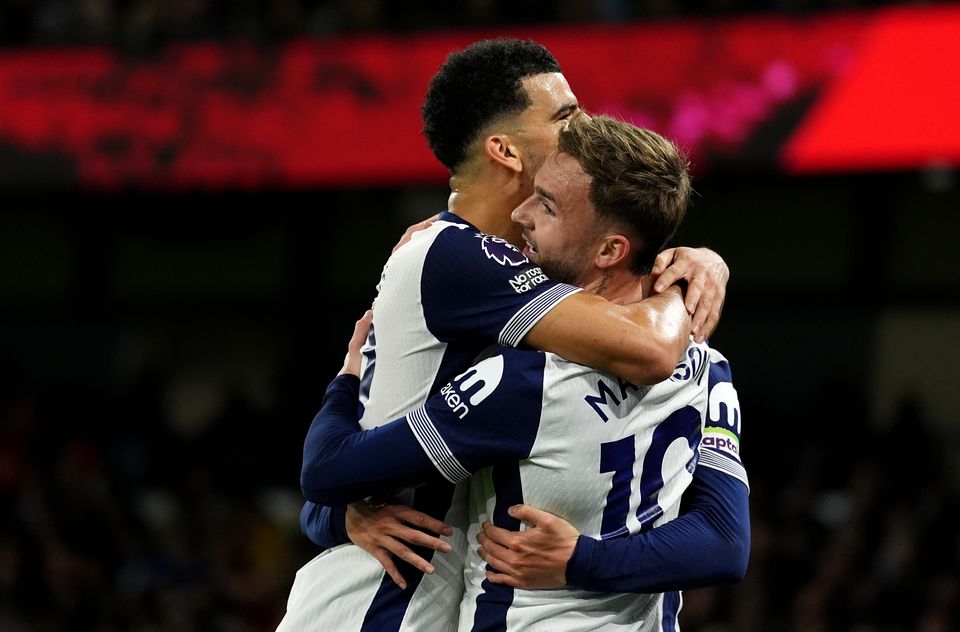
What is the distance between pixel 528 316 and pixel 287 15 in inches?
237

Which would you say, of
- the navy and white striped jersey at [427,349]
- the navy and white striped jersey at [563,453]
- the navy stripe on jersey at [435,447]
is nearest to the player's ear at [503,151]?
the navy and white striped jersey at [427,349]

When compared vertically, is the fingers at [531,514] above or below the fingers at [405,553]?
above

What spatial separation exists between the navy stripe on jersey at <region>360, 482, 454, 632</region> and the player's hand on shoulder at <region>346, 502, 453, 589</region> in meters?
0.02

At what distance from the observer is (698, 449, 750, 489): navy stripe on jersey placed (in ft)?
9.17

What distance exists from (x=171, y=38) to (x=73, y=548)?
3275 mm

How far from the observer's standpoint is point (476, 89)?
291 cm

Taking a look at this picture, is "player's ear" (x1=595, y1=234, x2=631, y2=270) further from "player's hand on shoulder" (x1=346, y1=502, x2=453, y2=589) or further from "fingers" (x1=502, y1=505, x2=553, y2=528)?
"player's hand on shoulder" (x1=346, y1=502, x2=453, y2=589)

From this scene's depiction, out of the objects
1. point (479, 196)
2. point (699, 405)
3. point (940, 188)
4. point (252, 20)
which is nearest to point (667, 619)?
point (699, 405)

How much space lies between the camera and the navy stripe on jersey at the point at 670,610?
9.19ft

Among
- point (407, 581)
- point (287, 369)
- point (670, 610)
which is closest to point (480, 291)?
point (407, 581)

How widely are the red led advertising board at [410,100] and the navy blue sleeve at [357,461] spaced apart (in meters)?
4.84

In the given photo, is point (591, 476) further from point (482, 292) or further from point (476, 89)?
point (476, 89)

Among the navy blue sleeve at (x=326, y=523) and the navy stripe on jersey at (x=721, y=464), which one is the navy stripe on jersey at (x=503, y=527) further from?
the navy stripe on jersey at (x=721, y=464)

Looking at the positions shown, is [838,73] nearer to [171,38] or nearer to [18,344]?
[171,38]
